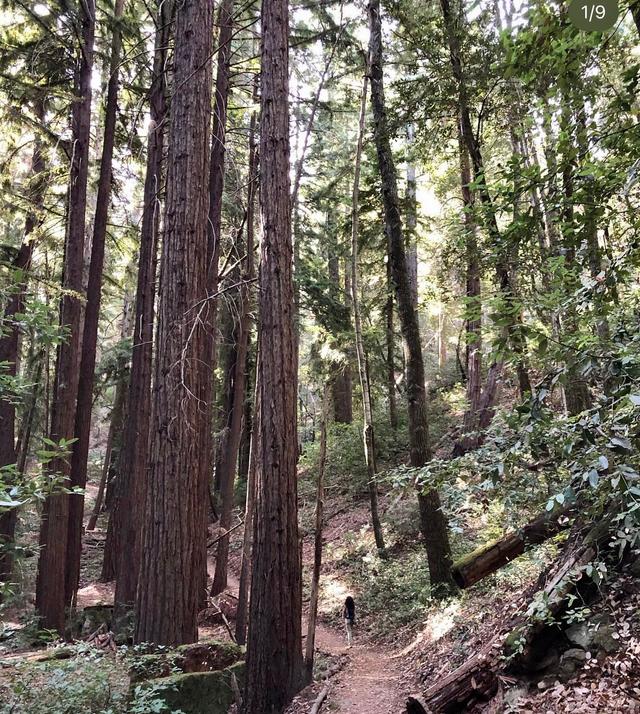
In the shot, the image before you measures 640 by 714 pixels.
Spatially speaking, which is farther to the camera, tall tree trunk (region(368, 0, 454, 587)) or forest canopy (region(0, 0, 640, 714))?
tall tree trunk (region(368, 0, 454, 587))

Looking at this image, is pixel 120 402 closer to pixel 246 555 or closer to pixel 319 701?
pixel 246 555

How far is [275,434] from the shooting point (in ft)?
19.9

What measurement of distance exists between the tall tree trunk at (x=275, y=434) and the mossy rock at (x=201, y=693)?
65 cm

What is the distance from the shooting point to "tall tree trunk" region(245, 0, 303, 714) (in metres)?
5.79

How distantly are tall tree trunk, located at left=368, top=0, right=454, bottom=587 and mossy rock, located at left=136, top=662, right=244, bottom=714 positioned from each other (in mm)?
4370

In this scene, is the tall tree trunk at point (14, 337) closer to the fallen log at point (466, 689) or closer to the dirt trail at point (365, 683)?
the dirt trail at point (365, 683)

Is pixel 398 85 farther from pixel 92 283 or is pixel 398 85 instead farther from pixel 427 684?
pixel 427 684

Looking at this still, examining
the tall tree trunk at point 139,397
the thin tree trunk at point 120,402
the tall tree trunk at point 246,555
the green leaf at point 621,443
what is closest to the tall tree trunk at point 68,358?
the tall tree trunk at point 139,397

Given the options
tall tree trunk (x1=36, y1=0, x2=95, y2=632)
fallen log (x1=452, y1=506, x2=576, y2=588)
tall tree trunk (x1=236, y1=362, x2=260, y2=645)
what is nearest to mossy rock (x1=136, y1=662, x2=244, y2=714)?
tall tree trunk (x1=236, y1=362, x2=260, y2=645)

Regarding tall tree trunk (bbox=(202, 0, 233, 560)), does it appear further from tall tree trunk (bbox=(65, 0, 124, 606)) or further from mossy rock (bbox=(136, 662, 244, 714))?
mossy rock (bbox=(136, 662, 244, 714))

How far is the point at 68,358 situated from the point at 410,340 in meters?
7.20

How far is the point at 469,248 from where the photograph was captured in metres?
9.00

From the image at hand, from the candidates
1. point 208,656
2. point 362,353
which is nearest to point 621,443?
point 208,656

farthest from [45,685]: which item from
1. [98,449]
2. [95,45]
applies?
[98,449]
